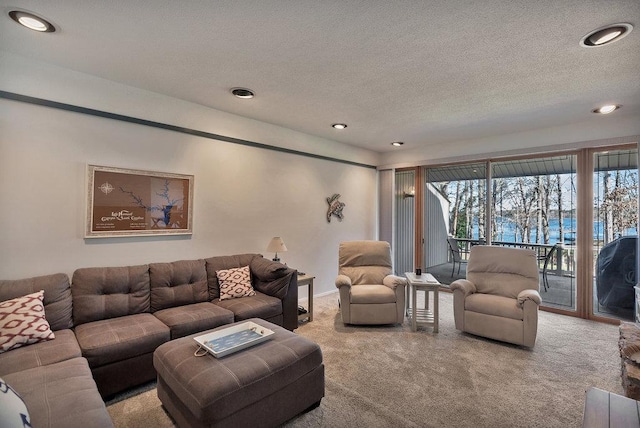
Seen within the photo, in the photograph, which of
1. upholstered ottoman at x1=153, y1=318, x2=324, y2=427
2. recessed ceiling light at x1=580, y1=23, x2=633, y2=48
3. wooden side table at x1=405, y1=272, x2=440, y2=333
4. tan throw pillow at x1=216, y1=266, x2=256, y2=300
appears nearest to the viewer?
upholstered ottoman at x1=153, y1=318, x2=324, y2=427

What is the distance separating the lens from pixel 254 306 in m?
3.03

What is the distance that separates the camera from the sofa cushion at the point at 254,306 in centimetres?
291

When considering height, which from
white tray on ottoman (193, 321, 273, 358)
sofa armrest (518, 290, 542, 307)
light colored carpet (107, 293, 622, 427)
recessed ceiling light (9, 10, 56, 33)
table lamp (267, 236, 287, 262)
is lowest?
light colored carpet (107, 293, 622, 427)

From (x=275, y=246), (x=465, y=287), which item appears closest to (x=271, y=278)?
(x=275, y=246)

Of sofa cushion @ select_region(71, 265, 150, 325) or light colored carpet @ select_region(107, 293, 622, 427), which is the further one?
sofa cushion @ select_region(71, 265, 150, 325)

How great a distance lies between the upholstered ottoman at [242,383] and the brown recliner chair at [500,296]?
206cm

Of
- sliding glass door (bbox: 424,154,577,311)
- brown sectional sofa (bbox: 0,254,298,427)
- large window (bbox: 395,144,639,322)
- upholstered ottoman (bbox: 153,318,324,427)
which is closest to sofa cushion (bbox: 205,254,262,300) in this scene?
brown sectional sofa (bbox: 0,254,298,427)

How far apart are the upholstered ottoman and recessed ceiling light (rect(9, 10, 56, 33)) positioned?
2.33 metres

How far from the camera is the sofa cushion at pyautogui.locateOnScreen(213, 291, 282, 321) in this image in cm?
291

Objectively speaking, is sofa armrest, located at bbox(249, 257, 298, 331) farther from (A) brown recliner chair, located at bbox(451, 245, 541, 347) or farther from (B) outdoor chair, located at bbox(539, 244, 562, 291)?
(B) outdoor chair, located at bbox(539, 244, 562, 291)

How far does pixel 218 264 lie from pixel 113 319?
110cm

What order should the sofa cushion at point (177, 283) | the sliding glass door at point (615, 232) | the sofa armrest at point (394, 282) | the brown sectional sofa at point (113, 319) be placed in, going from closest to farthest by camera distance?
the brown sectional sofa at point (113, 319) < the sofa cushion at point (177, 283) < the sofa armrest at point (394, 282) < the sliding glass door at point (615, 232)

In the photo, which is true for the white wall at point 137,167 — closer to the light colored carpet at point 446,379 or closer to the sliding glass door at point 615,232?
the light colored carpet at point 446,379

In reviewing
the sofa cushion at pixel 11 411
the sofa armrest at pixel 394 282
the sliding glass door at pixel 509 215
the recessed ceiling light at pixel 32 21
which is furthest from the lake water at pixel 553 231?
the recessed ceiling light at pixel 32 21
